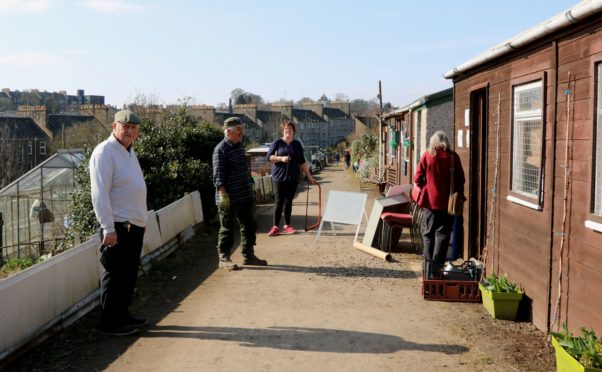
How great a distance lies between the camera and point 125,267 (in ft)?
17.9

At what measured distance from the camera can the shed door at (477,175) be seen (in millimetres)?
7805

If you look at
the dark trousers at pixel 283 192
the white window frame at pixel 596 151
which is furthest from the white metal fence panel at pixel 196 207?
the white window frame at pixel 596 151

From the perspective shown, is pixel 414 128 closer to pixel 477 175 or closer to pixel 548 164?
pixel 477 175

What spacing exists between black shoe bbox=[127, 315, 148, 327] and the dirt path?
0.26ft

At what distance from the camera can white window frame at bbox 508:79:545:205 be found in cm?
544

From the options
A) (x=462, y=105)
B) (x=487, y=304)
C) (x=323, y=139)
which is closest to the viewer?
(x=487, y=304)

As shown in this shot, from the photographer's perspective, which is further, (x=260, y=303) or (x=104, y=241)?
(x=260, y=303)

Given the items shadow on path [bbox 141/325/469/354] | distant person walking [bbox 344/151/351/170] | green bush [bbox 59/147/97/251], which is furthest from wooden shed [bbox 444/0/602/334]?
distant person walking [bbox 344/151/351/170]

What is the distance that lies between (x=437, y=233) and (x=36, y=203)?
15369 mm

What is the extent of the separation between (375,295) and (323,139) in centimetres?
9824

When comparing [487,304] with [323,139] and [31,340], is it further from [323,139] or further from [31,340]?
[323,139]

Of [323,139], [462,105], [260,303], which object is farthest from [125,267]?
[323,139]

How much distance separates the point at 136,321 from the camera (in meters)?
5.60

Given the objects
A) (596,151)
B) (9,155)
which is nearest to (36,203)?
(596,151)
